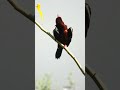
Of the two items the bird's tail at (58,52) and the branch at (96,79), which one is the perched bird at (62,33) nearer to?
the bird's tail at (58,52)

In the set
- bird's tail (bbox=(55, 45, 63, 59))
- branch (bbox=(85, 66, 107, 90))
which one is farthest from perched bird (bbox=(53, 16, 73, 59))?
branch (bbox=(85, 66, 107, 90))

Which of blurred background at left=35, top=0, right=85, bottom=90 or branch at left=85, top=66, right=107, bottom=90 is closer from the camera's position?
branch at left=85, top=66, right=107, bottom=90

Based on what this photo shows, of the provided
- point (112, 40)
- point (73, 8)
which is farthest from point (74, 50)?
point (112, 40)

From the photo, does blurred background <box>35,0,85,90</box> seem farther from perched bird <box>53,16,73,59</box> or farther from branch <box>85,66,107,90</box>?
branch <box>85,66,107,90</box>

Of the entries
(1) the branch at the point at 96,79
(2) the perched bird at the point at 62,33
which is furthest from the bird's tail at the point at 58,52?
(1) the branch at the point at 96,79

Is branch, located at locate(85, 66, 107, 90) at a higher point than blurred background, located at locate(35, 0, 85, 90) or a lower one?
lower

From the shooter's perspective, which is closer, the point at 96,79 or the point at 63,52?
the point at 96,79

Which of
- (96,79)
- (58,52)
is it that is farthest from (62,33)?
(96,79)

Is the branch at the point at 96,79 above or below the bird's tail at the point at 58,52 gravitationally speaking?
below

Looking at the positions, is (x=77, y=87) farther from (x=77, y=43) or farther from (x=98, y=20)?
(x=98, y=20)

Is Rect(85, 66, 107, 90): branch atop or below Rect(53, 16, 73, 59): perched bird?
below

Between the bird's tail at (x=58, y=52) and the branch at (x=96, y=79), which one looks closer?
the branch at (x=96, y=79)

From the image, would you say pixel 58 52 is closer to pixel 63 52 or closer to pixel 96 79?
pixel 63 52

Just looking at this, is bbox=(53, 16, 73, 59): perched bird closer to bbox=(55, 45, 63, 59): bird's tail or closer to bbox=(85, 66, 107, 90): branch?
bbox=(55, 45, 63, 59): bird's tail
